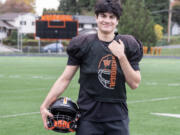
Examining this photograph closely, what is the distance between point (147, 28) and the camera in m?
53.3

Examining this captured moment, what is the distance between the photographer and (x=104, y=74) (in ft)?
13.6

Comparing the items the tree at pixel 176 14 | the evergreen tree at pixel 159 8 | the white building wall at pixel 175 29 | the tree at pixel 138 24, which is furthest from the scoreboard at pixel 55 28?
the white building wall at pixel 175 29

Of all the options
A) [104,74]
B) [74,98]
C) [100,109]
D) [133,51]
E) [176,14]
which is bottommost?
[176,14]

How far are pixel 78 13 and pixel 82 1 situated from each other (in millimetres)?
4062

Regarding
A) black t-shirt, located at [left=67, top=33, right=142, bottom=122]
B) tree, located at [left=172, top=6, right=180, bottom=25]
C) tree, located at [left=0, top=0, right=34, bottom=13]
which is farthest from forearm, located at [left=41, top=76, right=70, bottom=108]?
tree, located at [left=0, top=0, right=34, bottom=13]

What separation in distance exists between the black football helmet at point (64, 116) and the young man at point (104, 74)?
0.06 meters

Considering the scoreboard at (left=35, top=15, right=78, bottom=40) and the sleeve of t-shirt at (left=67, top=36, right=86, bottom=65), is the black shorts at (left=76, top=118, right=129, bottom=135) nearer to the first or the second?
the sleeve of t-shirt at (left=67, top=36, right=86, bottom=65)

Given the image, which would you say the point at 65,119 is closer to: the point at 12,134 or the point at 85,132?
the point at 85,132

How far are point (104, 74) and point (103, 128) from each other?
1.51ft

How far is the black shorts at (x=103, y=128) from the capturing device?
13.6ft

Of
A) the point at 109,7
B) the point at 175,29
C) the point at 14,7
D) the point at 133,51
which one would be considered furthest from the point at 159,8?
the point at 109,7

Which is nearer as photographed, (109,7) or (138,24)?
(109,7)

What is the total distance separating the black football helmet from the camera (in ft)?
13.8

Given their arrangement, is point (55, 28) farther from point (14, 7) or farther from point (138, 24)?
point (14, 7)
